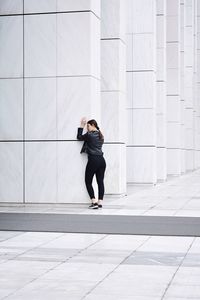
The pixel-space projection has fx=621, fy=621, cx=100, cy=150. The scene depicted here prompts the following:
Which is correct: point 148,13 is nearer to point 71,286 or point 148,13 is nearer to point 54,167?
point 54,167

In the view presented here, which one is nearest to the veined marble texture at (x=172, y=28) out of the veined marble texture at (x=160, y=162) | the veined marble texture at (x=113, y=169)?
the veined marble texture at (x=160, y=162)

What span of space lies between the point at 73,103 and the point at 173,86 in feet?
58.2

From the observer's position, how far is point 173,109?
104ft

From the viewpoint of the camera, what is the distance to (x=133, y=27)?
2309 centimetres

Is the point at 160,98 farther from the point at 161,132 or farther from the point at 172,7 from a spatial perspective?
the point at 172,7

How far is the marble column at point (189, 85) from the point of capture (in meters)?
41.6

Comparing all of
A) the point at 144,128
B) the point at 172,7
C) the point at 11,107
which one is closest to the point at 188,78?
the point at 172,7

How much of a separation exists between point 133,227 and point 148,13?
1360 cm

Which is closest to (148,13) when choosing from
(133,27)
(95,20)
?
(133,27)

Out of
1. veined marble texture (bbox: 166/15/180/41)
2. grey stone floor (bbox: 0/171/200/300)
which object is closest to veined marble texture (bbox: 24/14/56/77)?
grey stone floor (bbox: 0/171/200/300)

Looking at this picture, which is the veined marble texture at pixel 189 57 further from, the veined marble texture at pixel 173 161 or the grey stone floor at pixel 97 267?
the grey stone floor at pixel 97 267

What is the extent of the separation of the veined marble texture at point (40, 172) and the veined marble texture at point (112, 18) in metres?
4.83

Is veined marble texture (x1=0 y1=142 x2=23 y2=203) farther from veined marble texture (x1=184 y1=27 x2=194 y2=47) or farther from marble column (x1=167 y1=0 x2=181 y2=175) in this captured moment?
veined marble texture (x1=184 y1=27 x2=194 y2=47)

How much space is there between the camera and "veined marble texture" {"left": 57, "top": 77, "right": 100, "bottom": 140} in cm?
1469
